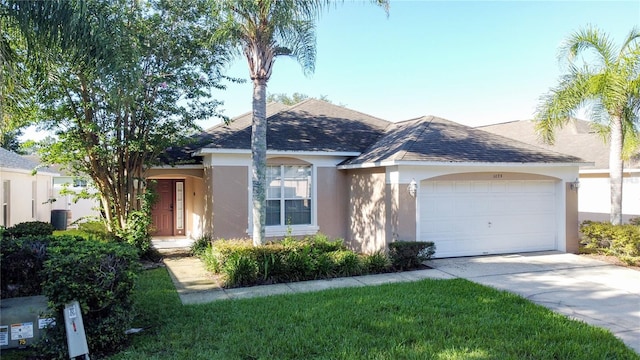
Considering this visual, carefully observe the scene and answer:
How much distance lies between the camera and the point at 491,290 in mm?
7738

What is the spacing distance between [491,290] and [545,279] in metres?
2.07

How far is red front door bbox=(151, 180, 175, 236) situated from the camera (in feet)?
55.9

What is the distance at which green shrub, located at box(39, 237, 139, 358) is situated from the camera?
4820mm

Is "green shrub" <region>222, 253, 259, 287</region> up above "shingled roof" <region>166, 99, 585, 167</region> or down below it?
below

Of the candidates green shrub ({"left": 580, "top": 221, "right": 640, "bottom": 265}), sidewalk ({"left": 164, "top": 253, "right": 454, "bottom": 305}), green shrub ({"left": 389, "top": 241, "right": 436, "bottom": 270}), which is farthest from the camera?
green shrub ({"left": 580, "top": 221, "right": 640, "bottom": 265})

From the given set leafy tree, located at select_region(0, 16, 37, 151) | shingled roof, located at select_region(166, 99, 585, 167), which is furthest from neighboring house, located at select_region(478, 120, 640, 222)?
leafy tree, located at select_region(0, 16, 37, 151)

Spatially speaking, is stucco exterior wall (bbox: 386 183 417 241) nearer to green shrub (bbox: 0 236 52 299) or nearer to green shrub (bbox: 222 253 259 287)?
green shrub (bbox: 222 253 259 287)

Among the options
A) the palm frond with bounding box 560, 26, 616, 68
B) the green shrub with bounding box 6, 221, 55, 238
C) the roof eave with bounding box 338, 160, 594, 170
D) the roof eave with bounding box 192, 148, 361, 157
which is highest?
the palm frond with bounding box 560, 26, 616, 68

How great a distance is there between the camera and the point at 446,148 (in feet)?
38.0

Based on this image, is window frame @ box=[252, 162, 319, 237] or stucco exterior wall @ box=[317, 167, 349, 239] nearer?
window frame @ box=[252, 162, 319, 237]

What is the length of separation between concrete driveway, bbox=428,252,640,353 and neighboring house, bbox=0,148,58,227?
43.7 feet

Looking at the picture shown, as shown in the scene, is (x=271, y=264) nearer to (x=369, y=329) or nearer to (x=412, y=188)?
(x=369, y=329)

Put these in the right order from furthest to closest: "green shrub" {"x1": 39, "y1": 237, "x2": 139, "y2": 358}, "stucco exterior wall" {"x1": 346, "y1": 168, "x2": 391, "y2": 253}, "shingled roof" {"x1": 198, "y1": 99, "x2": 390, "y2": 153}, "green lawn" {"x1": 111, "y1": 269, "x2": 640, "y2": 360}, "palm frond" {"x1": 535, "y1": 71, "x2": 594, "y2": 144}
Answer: "shingled roof" {"x1": 198, "y1": 99, "x2": 390, "y2": 153}
"palm frond" {"x1": 535, "y1": 71, "x2": 594, "y2": 144}
"stucco exterior wall" {"x1": 346, "y1": 168, "x2": 391, "y2": 253}
"green lawn" {"x1": 111, "y1": 269, "x2": 640, "y2": 360}
"green shrub" {"x1": 39, "y1": 237, "x2": 139, "y2": 358}

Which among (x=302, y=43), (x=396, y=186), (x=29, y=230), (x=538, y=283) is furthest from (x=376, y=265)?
(x=29, y=230)
